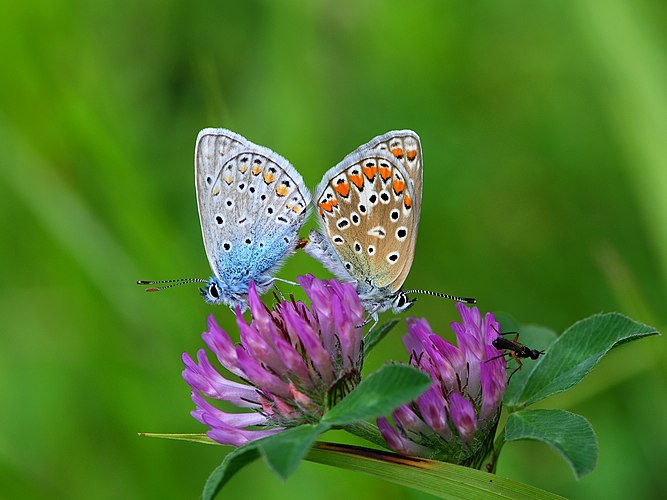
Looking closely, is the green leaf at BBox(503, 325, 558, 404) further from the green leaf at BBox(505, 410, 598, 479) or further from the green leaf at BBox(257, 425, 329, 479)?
the green leaf at BBox(257, 425, 329, 479)

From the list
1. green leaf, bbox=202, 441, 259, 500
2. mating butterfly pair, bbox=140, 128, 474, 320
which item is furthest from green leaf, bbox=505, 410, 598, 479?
mating butterfly pair, bbox=140, 128, 474, 320

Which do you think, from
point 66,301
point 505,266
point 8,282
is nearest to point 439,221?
point 505,266

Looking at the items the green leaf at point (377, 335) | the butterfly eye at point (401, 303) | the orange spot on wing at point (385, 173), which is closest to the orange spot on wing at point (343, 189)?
the orange spot on wing at point (385, 173)

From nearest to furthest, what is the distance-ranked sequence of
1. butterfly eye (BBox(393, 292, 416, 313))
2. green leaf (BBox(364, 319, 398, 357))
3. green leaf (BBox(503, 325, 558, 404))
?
green leaf (BBox(503, 325, 558, 404)) → green leaf (BBox(364, 319, 398, 357)) → butterfly eye (BBox(393, 292, 416, 313))

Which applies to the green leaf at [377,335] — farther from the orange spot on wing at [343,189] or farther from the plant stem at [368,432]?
the orange spot on wing at [343,189]

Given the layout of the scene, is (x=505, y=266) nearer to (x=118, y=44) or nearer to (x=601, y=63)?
(x=601, y=63)

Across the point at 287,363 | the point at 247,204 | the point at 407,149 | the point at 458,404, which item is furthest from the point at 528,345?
the point at 247,204

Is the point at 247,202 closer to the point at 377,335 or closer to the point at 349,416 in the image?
the point at 377,335
